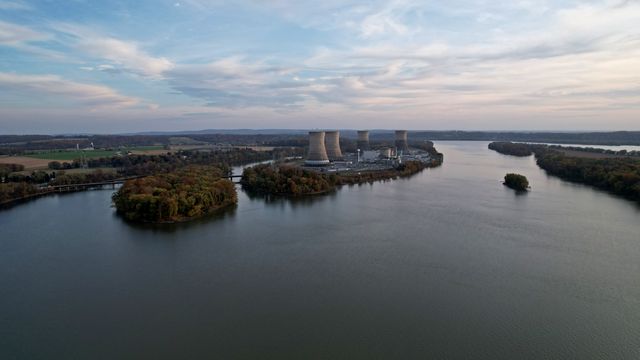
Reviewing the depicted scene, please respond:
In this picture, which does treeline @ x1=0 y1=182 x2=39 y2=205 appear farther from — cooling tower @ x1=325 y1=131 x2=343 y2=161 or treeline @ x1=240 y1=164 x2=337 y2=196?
cooling tower @ x1=325 y1=131 x2=343 y2=161

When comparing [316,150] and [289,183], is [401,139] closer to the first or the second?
[316,150]

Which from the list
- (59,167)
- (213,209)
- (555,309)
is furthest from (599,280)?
(59,167)

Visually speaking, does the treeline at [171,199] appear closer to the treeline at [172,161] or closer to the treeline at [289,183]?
the treeline at [289,183]

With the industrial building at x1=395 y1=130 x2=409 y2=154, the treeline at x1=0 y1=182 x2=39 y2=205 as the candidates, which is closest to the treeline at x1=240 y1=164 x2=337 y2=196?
the treeline at x1=0 y1=182 x2=39 y2=205

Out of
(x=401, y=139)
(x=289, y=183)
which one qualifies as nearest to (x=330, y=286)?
(x=289, y=183)

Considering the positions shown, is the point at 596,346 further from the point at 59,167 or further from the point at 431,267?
the point at 59,167
